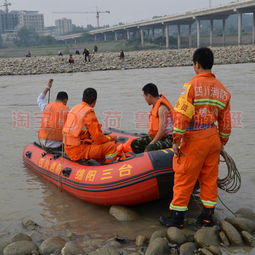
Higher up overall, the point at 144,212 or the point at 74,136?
the point at 74,136

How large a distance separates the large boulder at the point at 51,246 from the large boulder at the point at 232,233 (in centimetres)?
147

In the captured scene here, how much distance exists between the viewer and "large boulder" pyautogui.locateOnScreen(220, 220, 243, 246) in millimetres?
3732

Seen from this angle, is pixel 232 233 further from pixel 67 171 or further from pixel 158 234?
pixel 67 171

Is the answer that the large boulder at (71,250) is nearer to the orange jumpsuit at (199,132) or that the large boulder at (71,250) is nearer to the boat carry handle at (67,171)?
the orange jumpsuit at (199,132)

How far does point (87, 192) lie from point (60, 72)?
859 inches

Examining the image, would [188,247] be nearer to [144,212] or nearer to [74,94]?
[144,212]

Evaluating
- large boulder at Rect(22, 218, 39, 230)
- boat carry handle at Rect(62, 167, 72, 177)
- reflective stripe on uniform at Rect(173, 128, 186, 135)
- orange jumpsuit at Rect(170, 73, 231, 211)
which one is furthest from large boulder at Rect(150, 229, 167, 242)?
boat carry handle at Rect(62, 167, 72, 177)

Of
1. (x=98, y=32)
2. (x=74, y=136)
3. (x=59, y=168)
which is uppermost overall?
(x=98, y=32)

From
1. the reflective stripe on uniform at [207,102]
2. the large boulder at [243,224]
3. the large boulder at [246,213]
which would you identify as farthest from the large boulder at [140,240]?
the reflective stripe on uniform at [207,102]

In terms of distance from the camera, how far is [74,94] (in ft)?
49.8

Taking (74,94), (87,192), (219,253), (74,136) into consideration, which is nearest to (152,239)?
(219,253)

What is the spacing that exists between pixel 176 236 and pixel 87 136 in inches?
73.1

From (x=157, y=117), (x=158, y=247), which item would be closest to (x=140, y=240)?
(x=158, y=247)

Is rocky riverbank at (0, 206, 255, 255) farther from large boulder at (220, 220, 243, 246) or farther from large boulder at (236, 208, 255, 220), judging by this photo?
large boulder at (236, 208, 255, 220)
